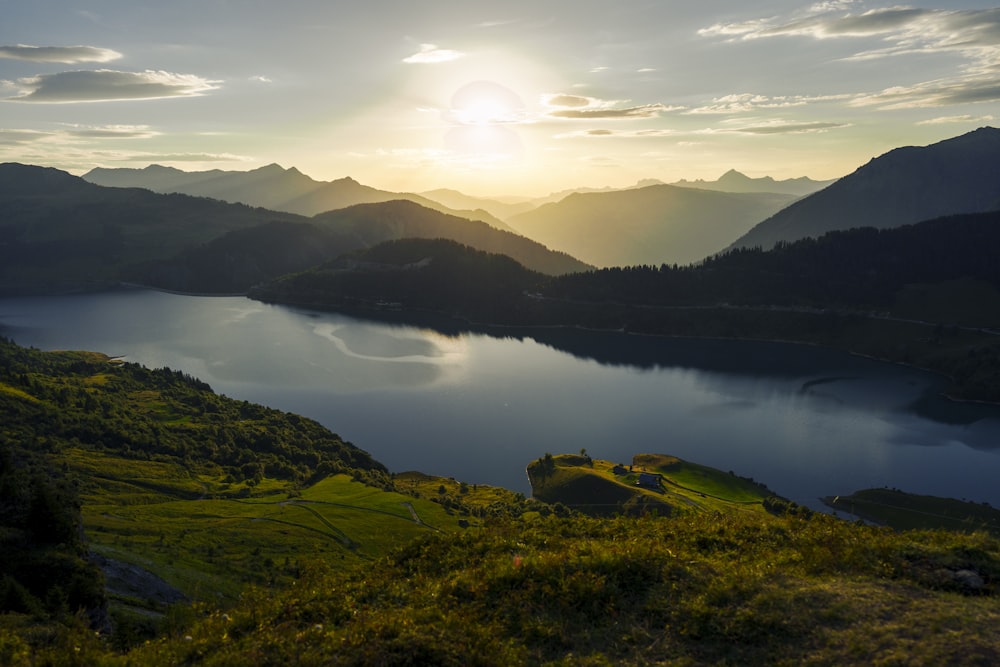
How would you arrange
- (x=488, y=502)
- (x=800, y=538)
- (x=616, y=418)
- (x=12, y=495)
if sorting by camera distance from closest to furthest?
1. (x=800, y=538)
2. (x=12, y=495)
3. (x=488, y=502)
4. (x=616, y=418)

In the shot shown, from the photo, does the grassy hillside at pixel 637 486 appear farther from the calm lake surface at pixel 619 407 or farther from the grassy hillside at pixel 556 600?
the grassy hillside at pixel 556 600

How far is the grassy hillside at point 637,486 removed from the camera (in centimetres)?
7569

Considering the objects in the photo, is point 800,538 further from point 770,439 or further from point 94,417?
point 770,439

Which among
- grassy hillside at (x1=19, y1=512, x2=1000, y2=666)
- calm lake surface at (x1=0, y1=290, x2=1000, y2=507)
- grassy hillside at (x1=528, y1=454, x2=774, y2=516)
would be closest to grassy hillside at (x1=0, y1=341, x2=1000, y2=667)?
grassy hillside at (x1=19, y1=512, x2=1000, y2=666)

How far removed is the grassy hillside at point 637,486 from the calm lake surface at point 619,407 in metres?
5.59

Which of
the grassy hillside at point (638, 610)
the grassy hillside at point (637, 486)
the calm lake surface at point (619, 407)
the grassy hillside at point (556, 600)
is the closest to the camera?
the grassy hillside at point (638, 610)

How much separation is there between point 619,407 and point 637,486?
54.3 metres

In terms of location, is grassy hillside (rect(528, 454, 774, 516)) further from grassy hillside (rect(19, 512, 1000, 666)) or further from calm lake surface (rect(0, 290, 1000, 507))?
grassy hillside (rect(19, 512, 1000, 666))

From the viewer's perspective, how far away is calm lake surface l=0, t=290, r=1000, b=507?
335 ft

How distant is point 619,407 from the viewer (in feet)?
443

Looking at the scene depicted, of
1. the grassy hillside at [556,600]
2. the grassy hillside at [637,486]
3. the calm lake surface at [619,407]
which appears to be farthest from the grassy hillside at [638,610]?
the calm lake surface at [619,407]

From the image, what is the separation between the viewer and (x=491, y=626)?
14914 millimetres

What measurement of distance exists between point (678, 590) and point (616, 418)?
11326cm

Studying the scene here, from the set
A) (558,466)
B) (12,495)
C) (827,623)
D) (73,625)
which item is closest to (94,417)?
(558,466)
